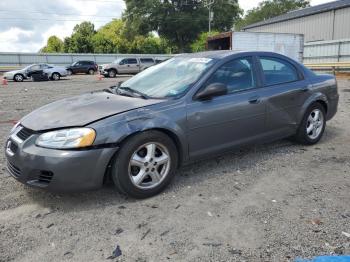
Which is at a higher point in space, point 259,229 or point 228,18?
point 228,18

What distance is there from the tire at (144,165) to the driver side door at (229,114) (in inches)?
13.4

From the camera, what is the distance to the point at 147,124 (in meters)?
3.73

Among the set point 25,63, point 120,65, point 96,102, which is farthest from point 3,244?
point 25,63

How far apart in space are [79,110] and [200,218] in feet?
5.43

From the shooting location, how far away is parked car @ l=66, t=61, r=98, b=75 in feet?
114

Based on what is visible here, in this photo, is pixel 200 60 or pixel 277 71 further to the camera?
pixel 277 71

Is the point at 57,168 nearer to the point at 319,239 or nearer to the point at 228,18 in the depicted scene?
the point at 319,239

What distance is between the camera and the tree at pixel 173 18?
55156mm

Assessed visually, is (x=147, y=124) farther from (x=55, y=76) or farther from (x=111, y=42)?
(x=111, y=42)

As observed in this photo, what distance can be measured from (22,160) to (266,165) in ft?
9.65

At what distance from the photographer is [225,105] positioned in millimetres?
4363

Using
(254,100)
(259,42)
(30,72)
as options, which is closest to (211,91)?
(254,100)

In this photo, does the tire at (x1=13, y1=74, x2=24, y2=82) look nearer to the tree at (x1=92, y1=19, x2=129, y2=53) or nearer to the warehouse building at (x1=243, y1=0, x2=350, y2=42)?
the warehouse building at (x1=243, y1=0, x2=350, y2=42)

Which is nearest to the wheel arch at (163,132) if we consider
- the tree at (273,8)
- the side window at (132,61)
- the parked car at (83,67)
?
the side window at (132,61)
